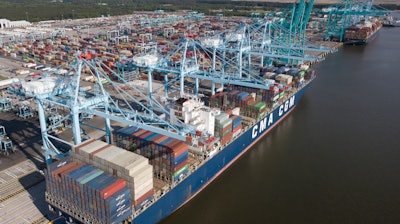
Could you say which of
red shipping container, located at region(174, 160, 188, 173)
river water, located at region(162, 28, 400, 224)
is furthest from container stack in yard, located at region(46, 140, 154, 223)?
river water, located at region(162, 28, 400, 224)

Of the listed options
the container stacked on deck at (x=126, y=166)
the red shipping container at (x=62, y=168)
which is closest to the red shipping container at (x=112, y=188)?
the container stacked on deck at (x=126, y=166)

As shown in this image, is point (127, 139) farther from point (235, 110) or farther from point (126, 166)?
point (235, 110)

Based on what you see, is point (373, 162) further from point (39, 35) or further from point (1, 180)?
point (39, 35)

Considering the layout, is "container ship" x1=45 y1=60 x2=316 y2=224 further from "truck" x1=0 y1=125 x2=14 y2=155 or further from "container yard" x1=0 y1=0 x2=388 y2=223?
"truck" x1=0 y1=125 x2=14 y2=155

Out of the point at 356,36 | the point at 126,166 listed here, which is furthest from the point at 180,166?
the point at 356,36

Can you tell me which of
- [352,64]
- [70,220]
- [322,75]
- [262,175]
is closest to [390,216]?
[262,175]

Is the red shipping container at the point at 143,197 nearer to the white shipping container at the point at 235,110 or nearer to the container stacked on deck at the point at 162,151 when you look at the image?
the container stacked on deck at the point at 162,151

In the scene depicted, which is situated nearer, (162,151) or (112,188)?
(112,188)
